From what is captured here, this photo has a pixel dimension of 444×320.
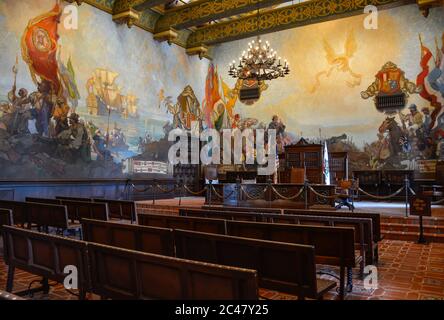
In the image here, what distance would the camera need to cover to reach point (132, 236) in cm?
381

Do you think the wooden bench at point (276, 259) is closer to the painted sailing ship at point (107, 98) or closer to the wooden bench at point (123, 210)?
the wooden bench at point (123, 210)

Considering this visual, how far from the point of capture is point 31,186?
34.7 feet

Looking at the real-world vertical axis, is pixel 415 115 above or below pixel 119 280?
above

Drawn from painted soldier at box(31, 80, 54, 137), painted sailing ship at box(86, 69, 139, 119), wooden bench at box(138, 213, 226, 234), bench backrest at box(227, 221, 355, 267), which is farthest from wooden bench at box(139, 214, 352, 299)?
painted sailing ship at box(86, 69, 139, 119)

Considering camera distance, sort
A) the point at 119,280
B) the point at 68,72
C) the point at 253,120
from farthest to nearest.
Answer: the point at 253,120 → the point at 68,72 → the point at 119,280

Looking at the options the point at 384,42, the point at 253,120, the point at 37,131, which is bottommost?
the point at 37,131

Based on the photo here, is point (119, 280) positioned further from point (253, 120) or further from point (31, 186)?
point (253, 120)

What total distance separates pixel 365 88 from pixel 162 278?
14541 mm

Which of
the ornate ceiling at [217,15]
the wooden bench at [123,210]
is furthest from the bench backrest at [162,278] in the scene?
the ornate ceiling at [217,15]

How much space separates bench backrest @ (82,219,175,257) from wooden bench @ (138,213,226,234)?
2.64 feet

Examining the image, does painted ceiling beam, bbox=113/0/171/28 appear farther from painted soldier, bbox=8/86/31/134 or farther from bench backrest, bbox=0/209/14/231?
bench backrest, bbox=0/209/14/231

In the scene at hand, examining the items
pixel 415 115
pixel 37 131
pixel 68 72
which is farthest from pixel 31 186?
pixel 415 115

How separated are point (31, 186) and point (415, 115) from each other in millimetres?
13926
